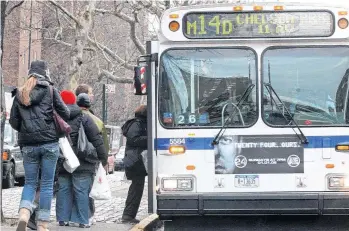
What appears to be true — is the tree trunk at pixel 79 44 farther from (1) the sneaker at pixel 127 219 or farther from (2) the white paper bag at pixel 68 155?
(2) the white paper bag at pixel 68 155

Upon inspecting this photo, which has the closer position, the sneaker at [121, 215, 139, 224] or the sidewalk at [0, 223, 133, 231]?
the sidewalk at [0, 223, 133, 231]

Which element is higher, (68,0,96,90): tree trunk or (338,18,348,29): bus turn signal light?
(68,0,96,90): tree trunk

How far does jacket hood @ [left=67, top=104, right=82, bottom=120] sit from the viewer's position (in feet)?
31.8

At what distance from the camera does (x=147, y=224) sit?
36.0 ft

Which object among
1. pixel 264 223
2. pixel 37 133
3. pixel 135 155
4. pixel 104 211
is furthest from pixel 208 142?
pixel 104 211

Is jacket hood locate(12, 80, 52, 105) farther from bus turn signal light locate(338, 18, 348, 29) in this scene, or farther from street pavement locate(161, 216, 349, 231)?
bus turn signal light locate(338, 18, 348, 29)

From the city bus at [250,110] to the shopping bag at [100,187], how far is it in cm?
118

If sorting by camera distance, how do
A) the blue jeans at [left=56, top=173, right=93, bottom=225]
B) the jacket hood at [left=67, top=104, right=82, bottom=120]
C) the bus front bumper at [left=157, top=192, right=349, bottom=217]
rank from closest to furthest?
1. the bus front bumper at [left=157, top=192, right=349, bottom=217]
2. the jacket hood at [left=67, top=104, right=82, bottom=120]
3. the blue jeans at [left=56, top=173, right=93, bottom=225]

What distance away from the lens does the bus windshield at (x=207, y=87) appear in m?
9.10

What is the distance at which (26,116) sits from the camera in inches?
325

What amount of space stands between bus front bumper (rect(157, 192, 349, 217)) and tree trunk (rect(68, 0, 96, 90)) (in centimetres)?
1246

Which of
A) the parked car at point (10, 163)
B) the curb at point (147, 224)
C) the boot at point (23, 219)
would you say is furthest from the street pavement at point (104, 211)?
the parked car at point (10, 163)

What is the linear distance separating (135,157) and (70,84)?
10.3 metres

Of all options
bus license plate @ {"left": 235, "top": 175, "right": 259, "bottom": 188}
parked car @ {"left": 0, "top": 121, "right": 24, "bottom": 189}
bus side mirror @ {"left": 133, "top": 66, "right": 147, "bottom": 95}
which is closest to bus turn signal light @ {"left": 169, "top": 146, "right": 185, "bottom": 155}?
bus license plate @ {"left": 235, "top": 175, "right": 259, "bottom": 188}
